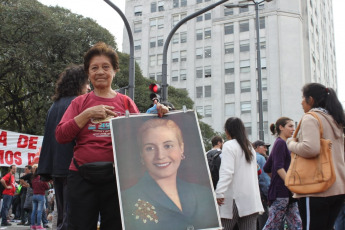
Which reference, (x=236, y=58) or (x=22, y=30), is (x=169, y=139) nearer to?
(x=22, y=30)

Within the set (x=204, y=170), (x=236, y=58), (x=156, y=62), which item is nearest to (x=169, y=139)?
(x=204, y=170)

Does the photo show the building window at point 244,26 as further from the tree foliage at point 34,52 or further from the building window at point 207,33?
the tree foliage at point 34,52

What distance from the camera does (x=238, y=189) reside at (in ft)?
15.6

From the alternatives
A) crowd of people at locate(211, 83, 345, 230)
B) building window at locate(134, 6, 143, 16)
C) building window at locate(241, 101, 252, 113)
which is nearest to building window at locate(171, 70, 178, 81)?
building window at locate(241, 101, 252, 113)

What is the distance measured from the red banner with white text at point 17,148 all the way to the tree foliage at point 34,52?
578cm

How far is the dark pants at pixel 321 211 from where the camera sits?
11.8ft

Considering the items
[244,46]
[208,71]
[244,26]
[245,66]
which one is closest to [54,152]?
[245,66]

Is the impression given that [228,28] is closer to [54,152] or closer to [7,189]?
[7,189]

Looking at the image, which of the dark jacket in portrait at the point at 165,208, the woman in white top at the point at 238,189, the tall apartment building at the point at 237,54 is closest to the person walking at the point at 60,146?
the dark jacket in portrait at the point at 165,208

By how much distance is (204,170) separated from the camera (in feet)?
10.4

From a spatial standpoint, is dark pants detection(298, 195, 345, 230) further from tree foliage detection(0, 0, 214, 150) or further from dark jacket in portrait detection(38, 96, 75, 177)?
tree foliage detection(0, 0, 214, 150)

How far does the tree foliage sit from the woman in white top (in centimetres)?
1700

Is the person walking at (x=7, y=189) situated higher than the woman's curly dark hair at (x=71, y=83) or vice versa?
the woman's curly dark hair at (x=71, y=83)

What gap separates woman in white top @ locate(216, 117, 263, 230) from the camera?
4699mm
